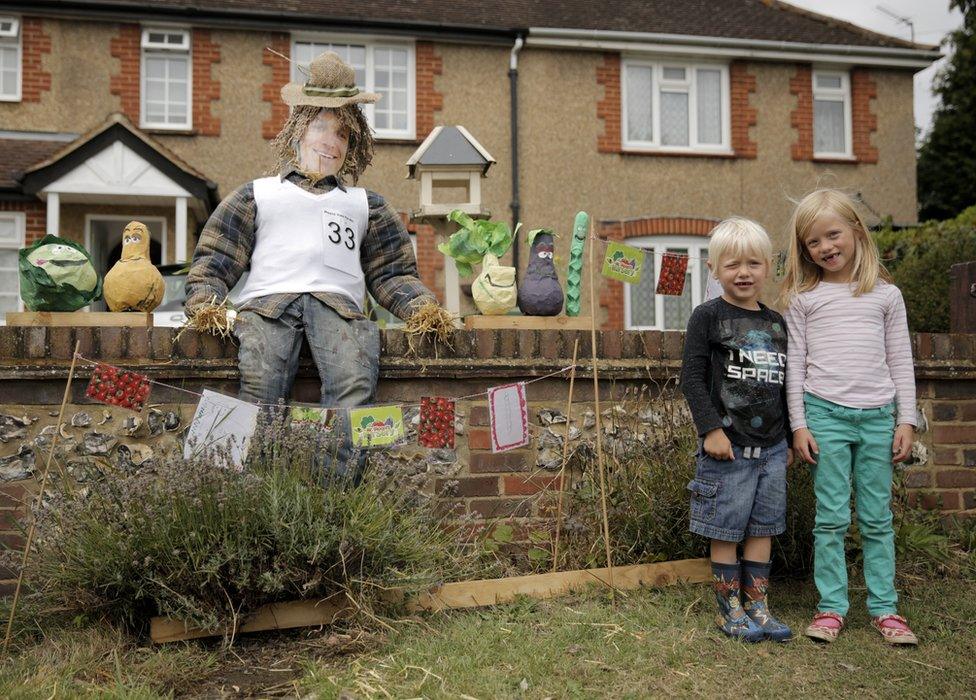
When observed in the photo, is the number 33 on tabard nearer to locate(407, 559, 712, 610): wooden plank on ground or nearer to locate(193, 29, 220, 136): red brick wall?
locate(407, 559, 712, 610): wooden plank on ground

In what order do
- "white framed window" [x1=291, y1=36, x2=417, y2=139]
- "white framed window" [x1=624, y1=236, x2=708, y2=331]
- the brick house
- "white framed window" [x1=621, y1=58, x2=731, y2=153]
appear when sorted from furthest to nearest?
"white framed window" [x1=621, y1=58, x2=731, y2=153] < "white framed window" [x1=624, y1=236, x2=708, y2=331] < "white framed window" [x1=291, y1=36, x2=417, y2=139] < the brick house

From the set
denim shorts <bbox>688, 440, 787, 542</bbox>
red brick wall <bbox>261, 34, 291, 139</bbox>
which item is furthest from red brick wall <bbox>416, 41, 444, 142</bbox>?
denim shorts <bbox>688, 440, 787, 542</bbox>

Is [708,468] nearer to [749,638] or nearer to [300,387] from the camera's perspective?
[749,638]

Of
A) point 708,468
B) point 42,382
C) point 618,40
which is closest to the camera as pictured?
point 708,468

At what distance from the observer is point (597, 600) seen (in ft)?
11.0

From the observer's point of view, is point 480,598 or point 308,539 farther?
point 480,598

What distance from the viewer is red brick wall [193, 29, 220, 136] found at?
38.0ft

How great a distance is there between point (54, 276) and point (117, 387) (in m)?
0.58

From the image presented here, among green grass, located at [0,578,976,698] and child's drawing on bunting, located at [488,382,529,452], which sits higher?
child's drawing on bunting, located at [488,382,529,452]

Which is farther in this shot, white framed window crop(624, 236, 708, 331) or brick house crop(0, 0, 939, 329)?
white framed window crop(624, 236, 708, 331)

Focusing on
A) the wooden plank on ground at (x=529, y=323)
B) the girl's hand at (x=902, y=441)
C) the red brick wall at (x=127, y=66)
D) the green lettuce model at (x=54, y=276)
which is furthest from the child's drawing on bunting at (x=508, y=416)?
the red brick wall at (x=127, y=66)

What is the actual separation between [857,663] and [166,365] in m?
2.73

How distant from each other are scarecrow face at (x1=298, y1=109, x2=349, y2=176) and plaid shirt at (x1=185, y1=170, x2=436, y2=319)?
0.28 feet

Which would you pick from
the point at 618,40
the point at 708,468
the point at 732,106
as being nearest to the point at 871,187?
the point at 732,106
